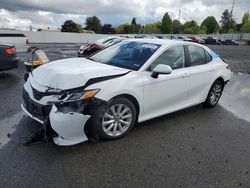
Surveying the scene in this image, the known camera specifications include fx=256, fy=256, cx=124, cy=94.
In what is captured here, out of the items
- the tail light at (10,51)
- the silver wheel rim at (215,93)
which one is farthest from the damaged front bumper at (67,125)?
the tail light at (10,51)

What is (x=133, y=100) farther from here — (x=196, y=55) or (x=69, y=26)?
(x=69, y=26)

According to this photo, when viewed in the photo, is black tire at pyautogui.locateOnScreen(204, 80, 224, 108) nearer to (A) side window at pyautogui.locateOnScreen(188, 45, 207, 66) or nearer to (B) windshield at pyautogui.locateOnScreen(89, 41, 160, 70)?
(A) side window at pyautogui.locateOnScreen(188, 45, 207, 66)

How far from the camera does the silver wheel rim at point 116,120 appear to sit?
3822 millimetres

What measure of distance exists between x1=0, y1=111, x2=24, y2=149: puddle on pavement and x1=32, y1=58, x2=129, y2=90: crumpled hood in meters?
0.93

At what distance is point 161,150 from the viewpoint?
3762 millimetres

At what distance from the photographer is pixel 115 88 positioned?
12.3 feet

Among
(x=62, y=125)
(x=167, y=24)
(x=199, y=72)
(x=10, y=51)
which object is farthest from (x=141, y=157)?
(x=167, y=24)

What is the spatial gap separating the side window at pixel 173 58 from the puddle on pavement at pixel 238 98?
185cm

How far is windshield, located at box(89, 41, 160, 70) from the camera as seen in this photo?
4.40 metres

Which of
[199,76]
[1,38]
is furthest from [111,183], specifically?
[1,38]

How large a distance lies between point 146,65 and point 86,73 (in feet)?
3.45

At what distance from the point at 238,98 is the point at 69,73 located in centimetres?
503

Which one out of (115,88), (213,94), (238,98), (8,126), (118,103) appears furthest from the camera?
(238,98)

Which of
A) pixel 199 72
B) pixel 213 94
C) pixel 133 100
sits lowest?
pixel 213 94
